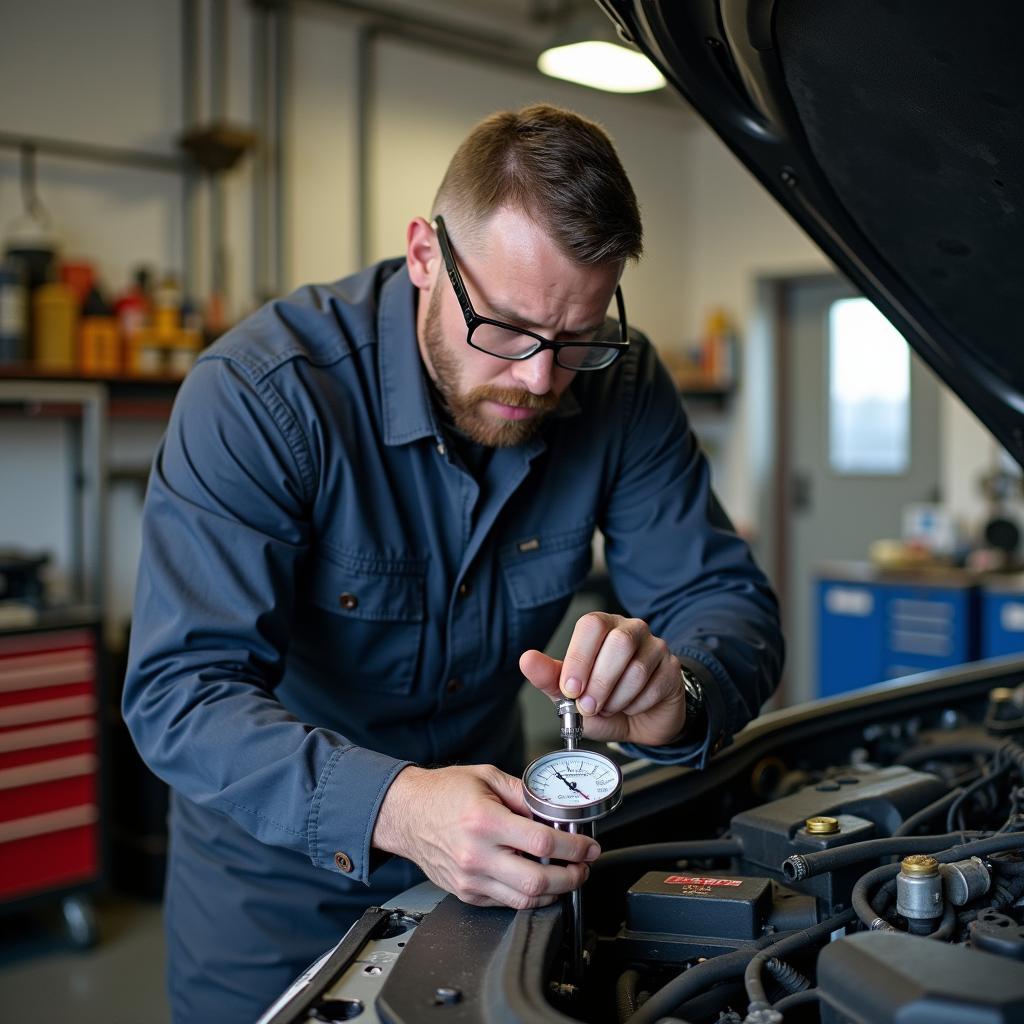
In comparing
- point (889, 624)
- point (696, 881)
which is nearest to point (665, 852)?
point (696, 881)

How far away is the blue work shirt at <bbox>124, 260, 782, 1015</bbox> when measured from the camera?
1.15 meters

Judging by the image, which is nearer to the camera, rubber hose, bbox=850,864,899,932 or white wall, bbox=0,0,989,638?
rubber hose, bbox=850,864,899,932

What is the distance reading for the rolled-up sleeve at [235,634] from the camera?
110 cm

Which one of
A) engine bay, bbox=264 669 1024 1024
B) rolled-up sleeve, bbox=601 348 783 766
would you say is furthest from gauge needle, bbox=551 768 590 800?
rolled-up sleeve, bbox=601 348 783 766

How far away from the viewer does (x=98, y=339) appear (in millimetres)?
3537

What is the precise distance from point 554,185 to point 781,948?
0.81m

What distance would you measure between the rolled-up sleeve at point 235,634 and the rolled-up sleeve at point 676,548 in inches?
19.7

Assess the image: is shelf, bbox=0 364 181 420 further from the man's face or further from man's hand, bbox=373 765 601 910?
man's hand, bbox=373 765 601 910

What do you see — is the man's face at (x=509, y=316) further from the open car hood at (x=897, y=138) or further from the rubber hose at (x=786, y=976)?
the rubber hose at (x=786, y=976)

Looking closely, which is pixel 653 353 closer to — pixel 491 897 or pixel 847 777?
pixel 847 777

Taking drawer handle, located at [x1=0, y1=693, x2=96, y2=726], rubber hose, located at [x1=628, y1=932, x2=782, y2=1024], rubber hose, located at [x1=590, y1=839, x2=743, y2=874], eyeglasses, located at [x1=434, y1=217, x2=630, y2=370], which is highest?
eyeglasses, located at [x1=434, y1=217, x2=630, y2=370]

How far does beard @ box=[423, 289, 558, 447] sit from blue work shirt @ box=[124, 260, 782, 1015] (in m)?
0.03

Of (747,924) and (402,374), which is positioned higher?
(402,374)

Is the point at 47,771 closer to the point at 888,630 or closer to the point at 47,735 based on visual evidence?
the point at 47,735
